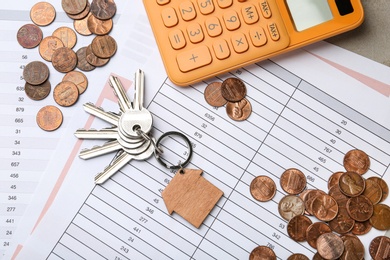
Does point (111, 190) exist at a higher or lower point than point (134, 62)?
lower

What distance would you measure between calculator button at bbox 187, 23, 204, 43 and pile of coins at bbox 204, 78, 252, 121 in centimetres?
7

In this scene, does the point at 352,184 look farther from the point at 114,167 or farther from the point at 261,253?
the point at 114,167

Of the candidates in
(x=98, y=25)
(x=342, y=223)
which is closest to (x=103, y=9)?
(x=98, y=25)

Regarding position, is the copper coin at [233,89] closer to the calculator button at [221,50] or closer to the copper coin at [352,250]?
the calculator button at [221,50]

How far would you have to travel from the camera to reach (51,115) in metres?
0.74

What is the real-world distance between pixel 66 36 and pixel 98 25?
0.16 feet

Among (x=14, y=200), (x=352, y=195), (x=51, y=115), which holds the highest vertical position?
(x=352, y=195)

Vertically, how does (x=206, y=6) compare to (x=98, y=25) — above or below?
above

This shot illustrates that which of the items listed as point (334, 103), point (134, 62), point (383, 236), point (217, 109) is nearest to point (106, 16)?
point (134, 62)

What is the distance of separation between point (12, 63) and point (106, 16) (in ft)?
0.50

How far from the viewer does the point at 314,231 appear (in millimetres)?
736

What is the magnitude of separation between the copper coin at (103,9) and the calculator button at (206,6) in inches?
5.2

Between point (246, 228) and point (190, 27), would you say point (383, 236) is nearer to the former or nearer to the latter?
point (246, 228)

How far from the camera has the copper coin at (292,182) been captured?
74 centimetres
